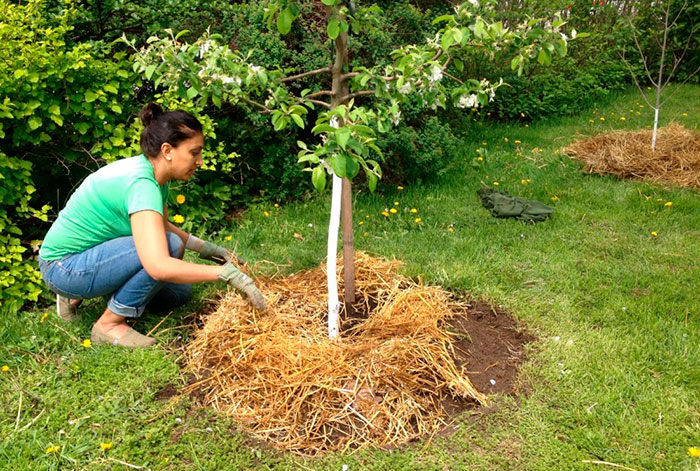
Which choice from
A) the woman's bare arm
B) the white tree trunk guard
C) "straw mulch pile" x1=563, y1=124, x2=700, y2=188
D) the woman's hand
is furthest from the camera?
"straw mulch pile" x1=563, y1=124, x2=700, y2=188

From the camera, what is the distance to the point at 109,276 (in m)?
2.76

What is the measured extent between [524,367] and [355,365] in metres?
0.79

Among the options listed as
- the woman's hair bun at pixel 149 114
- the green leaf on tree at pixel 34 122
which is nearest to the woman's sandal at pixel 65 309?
the green leaf on tree at pixel 34 122

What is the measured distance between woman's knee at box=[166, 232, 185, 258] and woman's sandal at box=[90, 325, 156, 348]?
1.43 feet

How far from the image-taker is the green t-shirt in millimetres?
2574

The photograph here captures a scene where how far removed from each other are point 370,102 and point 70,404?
3.07 m

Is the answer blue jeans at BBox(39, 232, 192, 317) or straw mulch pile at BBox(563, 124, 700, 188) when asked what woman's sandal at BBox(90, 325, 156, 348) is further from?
straw mulch pile at BBox(563, 124, 700, 188)

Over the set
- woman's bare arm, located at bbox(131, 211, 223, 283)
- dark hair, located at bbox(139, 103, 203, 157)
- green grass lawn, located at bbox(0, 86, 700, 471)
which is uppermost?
dark hair, located at bbox(139, 103, 203, 157)

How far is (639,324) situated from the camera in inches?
116

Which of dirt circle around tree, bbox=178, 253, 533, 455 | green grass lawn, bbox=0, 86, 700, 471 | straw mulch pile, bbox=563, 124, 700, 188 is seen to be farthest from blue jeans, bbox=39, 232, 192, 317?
straw mulch pile, bbox=563, 124, 700, 188

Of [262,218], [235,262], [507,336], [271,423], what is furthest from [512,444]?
[262,218]

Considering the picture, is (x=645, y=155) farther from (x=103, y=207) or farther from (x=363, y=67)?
(x=103, y=207)

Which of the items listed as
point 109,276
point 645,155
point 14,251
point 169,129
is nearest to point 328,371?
point 109,276

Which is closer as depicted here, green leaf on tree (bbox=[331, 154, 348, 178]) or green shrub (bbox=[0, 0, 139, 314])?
green leaf on tree (bbox=[331, 154, 348, 178])
